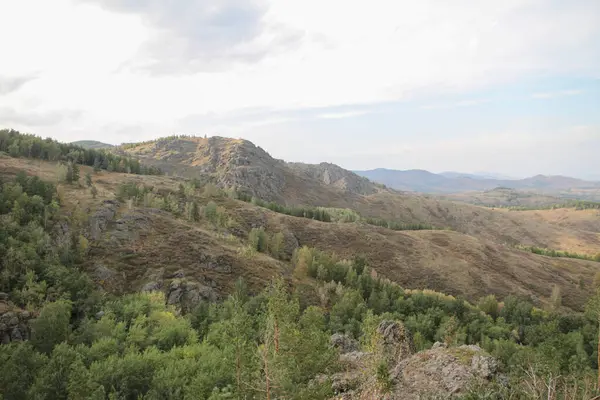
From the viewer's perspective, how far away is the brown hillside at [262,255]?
51594 mm

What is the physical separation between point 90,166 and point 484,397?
360 feet

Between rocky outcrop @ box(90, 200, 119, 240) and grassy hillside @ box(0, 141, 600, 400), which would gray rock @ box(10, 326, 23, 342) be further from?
rocky outcrop @ box(90, 200, 119, 240)

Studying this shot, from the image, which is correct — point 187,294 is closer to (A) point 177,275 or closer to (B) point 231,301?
(A) point 177,275

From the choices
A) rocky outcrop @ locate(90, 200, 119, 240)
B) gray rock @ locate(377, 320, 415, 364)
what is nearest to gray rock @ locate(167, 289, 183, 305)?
rocky outcrop @ locate(90, 200, 119, 240)

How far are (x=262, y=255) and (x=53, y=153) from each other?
213 ft

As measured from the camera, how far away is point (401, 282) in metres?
75.1

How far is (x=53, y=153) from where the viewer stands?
9425 cm

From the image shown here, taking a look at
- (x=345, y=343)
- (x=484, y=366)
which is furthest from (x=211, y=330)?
(x=484, y=366)

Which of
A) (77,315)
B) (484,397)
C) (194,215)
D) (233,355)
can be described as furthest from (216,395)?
(194,215)

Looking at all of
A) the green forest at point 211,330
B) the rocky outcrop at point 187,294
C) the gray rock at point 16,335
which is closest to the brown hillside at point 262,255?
the rocky outcrop at point 187,294

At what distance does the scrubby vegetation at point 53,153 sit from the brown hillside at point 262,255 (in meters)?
7.52

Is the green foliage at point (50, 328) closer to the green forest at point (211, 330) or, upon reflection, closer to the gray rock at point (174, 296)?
the green forest at point (211, 330)

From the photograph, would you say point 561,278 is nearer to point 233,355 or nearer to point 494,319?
point 494,319

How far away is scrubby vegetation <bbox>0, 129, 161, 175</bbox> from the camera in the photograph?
9056 centimetres
